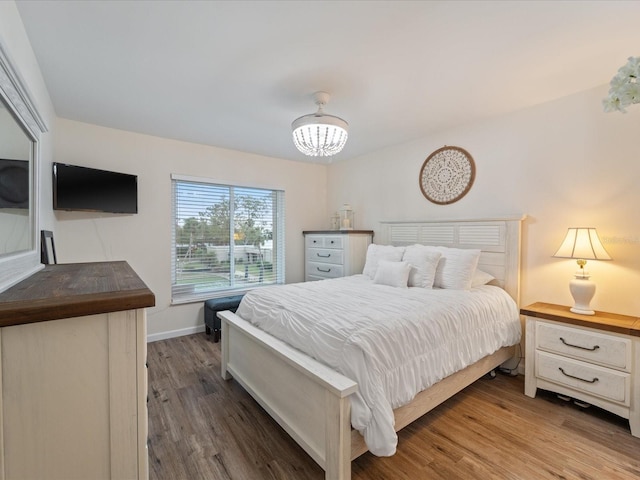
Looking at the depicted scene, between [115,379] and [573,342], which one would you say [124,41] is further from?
[573,342]

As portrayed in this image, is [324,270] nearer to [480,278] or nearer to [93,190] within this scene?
[480,278]

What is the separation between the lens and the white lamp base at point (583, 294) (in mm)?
2184

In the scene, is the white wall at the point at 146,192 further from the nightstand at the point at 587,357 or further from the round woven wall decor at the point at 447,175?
the nightstand at the point at 587,357

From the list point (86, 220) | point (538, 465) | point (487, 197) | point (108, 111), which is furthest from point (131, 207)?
point (538, 465)

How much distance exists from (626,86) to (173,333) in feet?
13.6

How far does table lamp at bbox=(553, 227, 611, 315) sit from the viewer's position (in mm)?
2162

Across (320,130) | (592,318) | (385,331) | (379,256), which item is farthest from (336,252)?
(592,318)

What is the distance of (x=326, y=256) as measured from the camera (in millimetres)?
4160

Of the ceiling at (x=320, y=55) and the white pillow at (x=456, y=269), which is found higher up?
the ceiling at (x=320, y=55)

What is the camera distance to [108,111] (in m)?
2.72

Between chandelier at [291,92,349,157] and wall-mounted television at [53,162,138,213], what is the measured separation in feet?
6.56

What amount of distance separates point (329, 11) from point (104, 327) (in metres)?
1.68

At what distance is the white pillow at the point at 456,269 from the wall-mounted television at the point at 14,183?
2.87 metres

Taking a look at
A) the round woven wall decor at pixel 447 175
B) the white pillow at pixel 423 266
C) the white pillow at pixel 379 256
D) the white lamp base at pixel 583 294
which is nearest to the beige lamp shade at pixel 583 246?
the white lamp base at pixel 583 294
